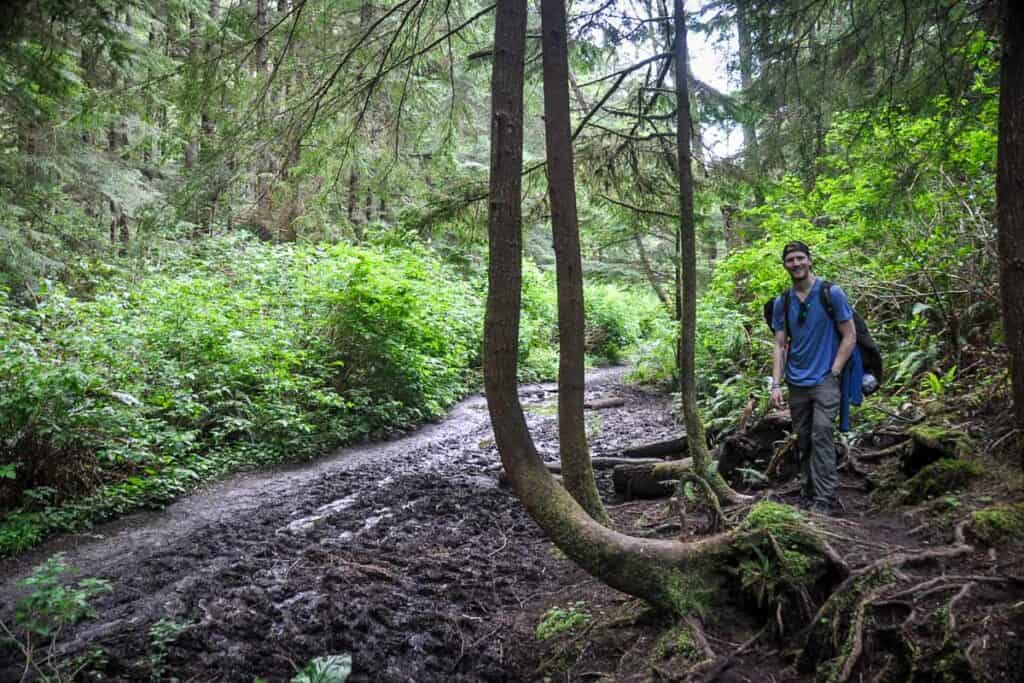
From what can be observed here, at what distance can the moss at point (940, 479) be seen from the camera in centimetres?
465

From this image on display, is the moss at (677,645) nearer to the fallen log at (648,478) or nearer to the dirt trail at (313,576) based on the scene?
the dirt trail at (313,576)

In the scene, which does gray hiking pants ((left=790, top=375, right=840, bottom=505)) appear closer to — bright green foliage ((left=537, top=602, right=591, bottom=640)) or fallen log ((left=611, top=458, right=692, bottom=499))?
fallen log ((left=611, top=458, right=692, bottom=499))

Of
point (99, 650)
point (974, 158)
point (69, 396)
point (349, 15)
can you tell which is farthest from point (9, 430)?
point (974, 158)

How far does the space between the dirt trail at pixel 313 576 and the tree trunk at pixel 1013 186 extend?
3892 mm

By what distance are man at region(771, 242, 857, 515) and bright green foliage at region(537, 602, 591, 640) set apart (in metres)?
1.99

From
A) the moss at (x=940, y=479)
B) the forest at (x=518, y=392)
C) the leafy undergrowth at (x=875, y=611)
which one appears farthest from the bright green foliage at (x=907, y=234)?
the leafy undergrowth at (x=875, y=611)

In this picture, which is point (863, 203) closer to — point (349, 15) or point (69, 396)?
point (349, 15)

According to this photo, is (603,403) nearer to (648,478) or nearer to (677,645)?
(648,478)

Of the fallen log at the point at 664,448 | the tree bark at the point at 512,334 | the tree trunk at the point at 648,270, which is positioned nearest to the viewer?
the tree bark at the point at 512,334

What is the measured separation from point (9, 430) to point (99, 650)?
338cm

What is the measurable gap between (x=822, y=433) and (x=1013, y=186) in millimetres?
2117

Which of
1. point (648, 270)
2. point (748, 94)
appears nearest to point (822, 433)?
point (748, 94)

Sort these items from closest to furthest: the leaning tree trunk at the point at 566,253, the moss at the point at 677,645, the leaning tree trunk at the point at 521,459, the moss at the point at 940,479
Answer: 1. the moss at the point at 677,645
2. the leaning tree trunk at the point at 521,459
3. the moss at the point at 940,479
4. the leaning tree trunk at the point at 566,253

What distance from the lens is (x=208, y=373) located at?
9.01 meters
